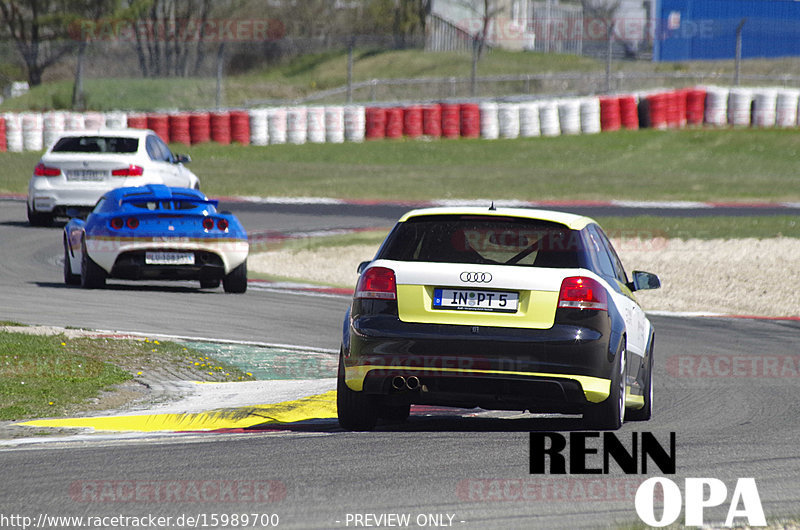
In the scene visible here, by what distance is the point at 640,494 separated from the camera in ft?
18.6

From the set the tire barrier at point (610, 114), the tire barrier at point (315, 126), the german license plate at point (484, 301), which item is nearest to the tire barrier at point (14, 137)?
the tire barrier at point (315, 126)

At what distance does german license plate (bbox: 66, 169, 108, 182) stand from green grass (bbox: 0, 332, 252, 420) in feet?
31.2

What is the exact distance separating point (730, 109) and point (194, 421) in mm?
33814

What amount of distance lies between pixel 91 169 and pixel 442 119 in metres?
18.6

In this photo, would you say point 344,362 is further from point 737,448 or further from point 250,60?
point 250,60

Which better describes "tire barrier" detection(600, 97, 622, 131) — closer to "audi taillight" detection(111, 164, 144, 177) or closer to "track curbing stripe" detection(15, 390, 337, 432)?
"audi taillight" detection(111, 164, 144, 177)

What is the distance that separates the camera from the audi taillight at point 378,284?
23.3 ft

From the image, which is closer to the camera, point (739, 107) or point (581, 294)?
point (581, 294)

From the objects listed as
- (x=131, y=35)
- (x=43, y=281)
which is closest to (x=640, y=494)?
(x=43, y=281)

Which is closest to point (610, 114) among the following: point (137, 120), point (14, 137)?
point (137, 120)

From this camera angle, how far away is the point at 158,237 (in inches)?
551

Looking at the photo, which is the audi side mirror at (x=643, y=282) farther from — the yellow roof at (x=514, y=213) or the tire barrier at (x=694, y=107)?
the tire barrier at (x=694, y=107)

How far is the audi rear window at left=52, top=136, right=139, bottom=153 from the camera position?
2026 centimetres

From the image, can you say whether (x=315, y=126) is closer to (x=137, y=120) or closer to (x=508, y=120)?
Answer: (x=137, y=120)
